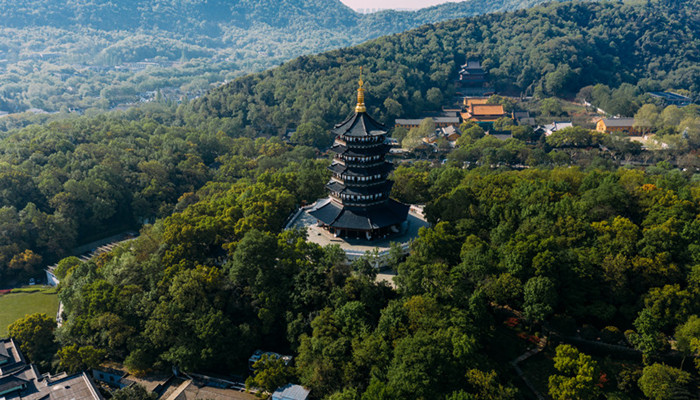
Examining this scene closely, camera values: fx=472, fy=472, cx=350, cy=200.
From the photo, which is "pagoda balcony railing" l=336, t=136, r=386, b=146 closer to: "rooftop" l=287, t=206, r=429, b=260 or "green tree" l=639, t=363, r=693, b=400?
"rooftop" l=287, t=206, r=429, b=260

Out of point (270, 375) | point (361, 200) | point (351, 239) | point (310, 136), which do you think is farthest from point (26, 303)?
point (310, 136)

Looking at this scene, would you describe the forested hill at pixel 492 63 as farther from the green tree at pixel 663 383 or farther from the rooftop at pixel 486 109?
the green tree at pixel 663 383

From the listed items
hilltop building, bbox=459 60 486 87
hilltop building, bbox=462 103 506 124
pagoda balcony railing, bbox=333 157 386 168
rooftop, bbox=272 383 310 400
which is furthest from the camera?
hilltop building, bbox=459 60 486 87

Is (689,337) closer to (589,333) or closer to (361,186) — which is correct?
(589,333)

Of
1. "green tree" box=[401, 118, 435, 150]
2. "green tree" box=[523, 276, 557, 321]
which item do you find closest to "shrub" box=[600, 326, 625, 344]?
"green tree" box=[523, 276, 557, 321]

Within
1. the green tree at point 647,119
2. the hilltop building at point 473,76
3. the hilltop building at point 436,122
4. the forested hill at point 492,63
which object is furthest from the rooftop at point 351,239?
the hilltop building at point 473,76

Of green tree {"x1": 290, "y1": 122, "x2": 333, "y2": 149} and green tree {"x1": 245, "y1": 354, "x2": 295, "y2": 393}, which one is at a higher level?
green tree {"x1": 290, "y1": 122, "x2": 333, "y2": 149}
